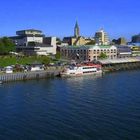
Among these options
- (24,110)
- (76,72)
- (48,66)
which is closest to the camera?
(24,110)

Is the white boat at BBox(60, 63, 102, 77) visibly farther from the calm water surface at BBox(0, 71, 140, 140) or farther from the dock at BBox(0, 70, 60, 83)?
the calm water surface at BBox(0, 71, 140, 140)

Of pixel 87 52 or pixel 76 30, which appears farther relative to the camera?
pixel 76 30

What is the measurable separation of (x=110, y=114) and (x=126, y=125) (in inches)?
122

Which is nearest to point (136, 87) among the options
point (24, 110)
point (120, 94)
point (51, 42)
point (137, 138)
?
point (120, 94)

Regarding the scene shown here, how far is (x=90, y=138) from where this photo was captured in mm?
21266

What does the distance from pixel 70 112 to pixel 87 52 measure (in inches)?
1912

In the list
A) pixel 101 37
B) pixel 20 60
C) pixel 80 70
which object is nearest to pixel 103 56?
pixel 20 60

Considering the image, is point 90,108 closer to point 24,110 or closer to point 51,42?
point 24,110

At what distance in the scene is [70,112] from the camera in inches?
1088

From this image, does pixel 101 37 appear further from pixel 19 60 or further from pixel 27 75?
pixel 27 75

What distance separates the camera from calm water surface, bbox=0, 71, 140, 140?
22219mm

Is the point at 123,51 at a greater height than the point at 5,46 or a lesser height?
greater

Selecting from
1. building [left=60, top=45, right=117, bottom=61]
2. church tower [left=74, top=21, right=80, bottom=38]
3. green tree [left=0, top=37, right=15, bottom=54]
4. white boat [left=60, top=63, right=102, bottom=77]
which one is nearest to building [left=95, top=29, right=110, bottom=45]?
church tower [left=74, top=21, right=80, bottom=38]

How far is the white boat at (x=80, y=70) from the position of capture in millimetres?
52875
